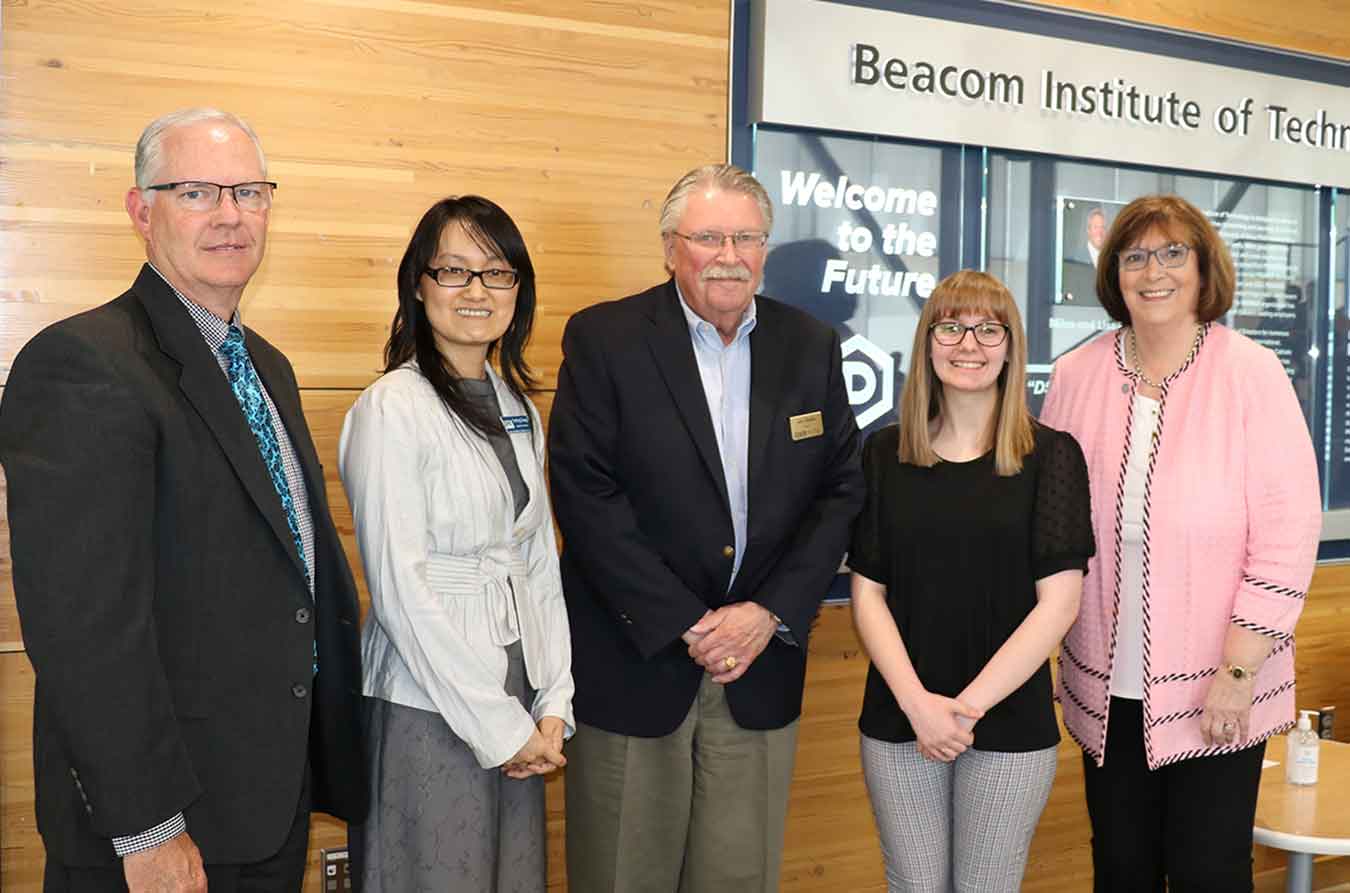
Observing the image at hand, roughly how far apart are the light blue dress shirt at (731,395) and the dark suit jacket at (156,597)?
3.04ft

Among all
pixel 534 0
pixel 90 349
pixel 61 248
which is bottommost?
pixel 90 349

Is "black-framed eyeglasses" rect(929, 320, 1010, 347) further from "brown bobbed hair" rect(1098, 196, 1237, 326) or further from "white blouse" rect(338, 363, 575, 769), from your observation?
"white blouse" rect(338, 363, 575, 769)

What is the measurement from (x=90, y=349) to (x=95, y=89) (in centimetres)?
148

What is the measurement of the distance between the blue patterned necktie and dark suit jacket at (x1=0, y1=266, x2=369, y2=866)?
0.07 m

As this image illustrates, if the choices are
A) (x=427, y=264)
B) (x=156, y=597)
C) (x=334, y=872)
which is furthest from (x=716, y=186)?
(x=334, y=872)

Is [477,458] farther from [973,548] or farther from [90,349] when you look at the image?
[973,548]

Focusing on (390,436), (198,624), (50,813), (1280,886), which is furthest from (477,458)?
(1280,886)

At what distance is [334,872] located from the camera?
10.5 feet

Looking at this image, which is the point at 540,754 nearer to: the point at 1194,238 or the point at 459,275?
the point at 459,275

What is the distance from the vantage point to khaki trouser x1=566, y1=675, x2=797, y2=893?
2.68 meters

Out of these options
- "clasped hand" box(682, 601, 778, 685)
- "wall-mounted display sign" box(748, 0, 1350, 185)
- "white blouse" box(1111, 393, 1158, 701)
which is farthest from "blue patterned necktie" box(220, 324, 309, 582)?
"wall-mounted display sign" box(748, 0, 1350, 185)

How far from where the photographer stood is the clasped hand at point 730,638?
259 centimetres

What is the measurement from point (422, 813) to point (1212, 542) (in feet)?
5.51

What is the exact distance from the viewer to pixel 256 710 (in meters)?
1.89
